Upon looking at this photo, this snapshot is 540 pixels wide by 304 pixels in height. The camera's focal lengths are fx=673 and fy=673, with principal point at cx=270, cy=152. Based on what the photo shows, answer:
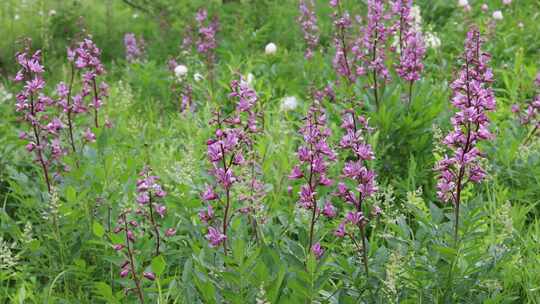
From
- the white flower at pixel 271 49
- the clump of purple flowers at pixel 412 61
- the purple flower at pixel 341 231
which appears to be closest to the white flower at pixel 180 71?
the white flower at pixel 271 49

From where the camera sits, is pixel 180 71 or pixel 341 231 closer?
pixel 341 231

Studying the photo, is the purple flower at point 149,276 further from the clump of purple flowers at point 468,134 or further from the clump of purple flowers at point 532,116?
the clump of purple flowers at point 532,116

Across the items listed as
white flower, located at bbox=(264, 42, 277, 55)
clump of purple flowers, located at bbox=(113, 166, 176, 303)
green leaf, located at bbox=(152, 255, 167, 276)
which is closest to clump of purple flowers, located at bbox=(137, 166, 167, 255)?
clump of purple flowers, located at bbox=(113, 166, 176, 303)

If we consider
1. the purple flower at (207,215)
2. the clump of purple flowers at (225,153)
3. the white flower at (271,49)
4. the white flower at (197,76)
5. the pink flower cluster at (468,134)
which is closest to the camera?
the pink flower cluster at (468,134)

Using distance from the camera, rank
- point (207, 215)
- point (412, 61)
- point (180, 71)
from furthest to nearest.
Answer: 1. point (180, 71)
2. point (412, 61)
3. point (207, 215)

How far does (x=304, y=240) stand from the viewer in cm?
236

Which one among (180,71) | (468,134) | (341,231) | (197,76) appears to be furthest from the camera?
(180,71)

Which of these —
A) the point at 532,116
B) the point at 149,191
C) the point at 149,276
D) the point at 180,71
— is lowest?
the point at 180,71

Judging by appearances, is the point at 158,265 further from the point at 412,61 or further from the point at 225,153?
the point at 412,61

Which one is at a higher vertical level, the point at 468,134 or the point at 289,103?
the point at 468,134

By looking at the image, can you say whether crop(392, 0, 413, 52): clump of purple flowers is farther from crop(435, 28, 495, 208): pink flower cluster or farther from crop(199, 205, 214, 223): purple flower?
crop(199, 205, 214, 223): purple flower

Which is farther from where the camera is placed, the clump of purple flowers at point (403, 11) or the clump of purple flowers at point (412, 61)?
the clump of purple flowers at point (403, 11)

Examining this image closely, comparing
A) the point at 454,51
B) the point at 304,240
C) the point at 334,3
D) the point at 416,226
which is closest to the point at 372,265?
the point at 304,240

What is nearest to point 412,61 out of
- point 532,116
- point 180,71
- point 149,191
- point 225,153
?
point 532,116
